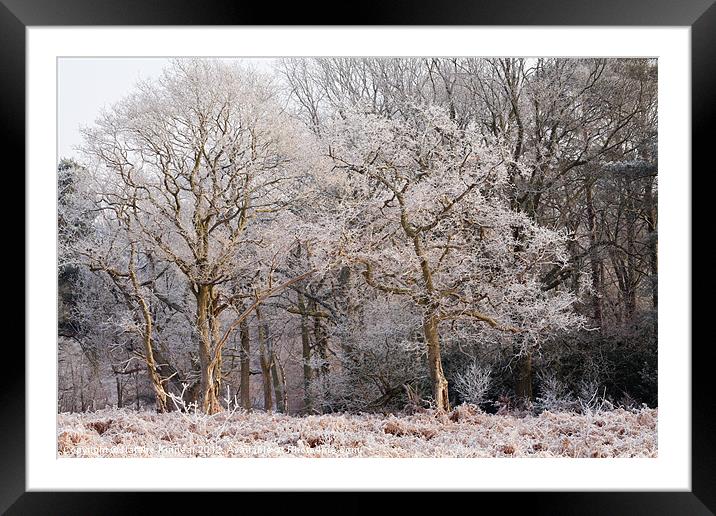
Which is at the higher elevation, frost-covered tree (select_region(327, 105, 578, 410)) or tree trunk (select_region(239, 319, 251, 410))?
frost-covered tree (select_region(327, 105, 578, 410))

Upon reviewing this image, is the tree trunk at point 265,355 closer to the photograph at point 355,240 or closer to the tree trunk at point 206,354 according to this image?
the photograph at point 355,240

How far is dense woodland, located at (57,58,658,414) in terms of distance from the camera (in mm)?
4570

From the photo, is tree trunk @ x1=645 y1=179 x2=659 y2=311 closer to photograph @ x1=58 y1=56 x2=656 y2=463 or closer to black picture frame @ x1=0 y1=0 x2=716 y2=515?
photograph @ x1=58 y1=56 x2=656 y2=463

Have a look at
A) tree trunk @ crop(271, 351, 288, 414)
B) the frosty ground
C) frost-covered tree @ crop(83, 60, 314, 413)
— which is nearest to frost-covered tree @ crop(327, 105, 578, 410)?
the frosty ground

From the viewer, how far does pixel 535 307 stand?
181 inches

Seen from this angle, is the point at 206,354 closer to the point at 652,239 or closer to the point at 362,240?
the point at 362,240

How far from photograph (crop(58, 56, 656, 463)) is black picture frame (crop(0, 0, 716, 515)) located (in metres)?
1.83

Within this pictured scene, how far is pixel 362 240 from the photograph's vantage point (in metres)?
4.57
